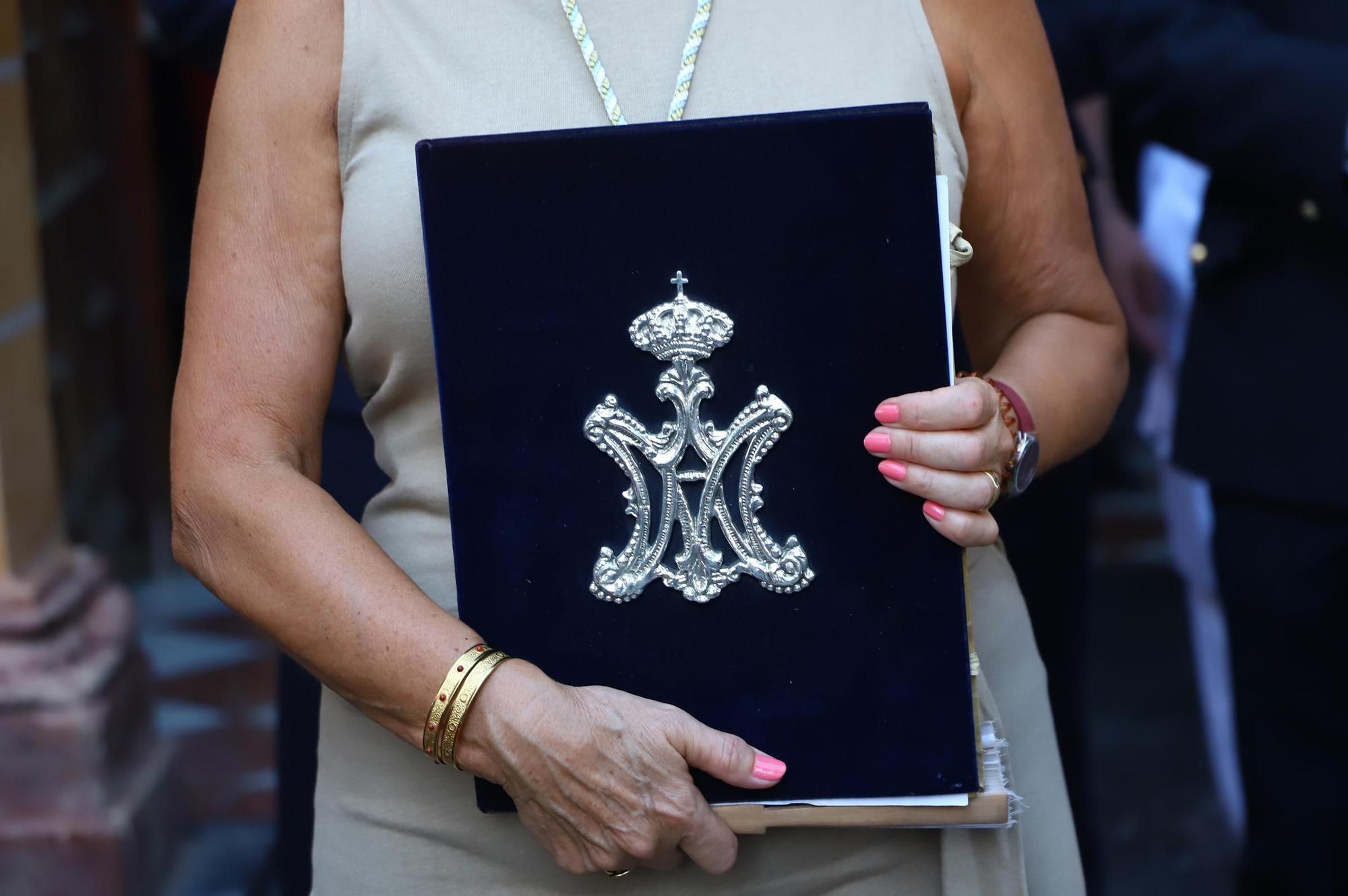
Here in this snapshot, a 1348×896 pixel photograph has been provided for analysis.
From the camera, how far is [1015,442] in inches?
54.2

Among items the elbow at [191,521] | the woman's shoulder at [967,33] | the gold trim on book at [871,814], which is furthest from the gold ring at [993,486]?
the elbow at [191,521]

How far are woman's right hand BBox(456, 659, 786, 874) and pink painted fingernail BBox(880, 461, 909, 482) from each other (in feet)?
0.78

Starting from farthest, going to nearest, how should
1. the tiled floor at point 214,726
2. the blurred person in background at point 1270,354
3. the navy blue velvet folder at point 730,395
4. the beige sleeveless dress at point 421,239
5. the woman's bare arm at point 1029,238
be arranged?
the tiled floor at point 214,726 → the blurred person in background at point 1270,354 → the woman's bare arm at point 1029,238 → the beige sleeveless dress at point 421,239 → the navy blue velvet folder at point 730,395

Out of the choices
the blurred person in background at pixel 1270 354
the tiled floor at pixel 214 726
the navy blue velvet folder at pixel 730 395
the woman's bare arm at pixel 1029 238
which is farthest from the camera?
the tiled floor at pixel 214 726

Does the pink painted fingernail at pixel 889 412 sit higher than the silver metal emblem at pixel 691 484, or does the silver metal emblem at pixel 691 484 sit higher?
the pink painted fingernail at pixel 889 412

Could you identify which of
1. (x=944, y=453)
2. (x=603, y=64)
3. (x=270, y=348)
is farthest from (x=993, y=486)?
(x=270, y=348)

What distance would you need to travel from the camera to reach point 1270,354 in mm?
2248

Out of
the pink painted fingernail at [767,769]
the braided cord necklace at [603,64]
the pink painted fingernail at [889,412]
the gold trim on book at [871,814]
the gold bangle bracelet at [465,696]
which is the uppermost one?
the braided cord necklace at [603,64]

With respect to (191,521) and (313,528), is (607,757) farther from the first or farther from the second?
(191,521)

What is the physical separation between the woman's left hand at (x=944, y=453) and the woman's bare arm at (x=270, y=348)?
39 centimetres

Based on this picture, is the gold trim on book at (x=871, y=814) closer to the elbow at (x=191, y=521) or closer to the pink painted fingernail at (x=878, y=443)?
the pink painted fingernail at (x=878, y=443)

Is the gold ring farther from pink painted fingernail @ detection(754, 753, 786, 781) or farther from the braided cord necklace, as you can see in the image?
the braided cord necklace

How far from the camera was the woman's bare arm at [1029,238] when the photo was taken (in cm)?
145

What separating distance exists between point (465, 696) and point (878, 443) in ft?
→ 1.23
